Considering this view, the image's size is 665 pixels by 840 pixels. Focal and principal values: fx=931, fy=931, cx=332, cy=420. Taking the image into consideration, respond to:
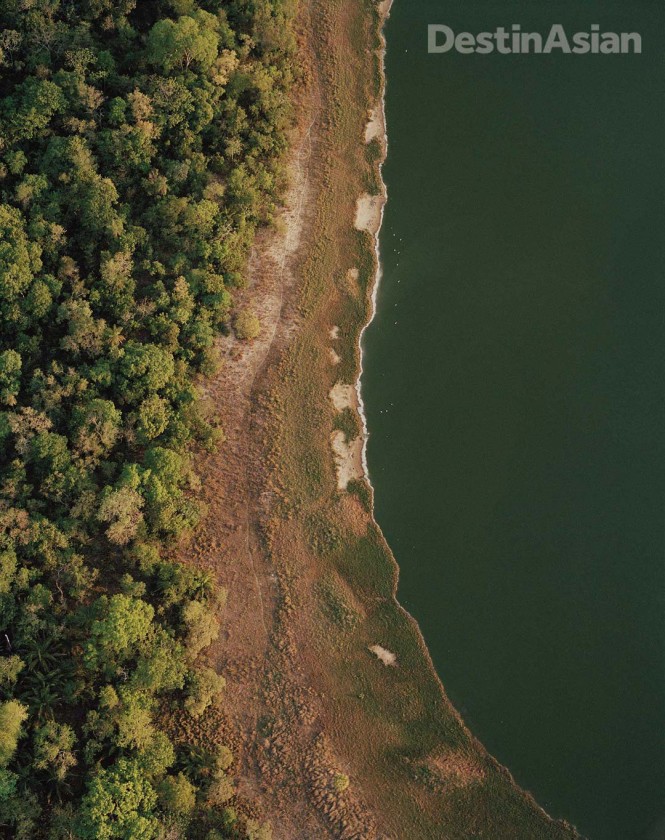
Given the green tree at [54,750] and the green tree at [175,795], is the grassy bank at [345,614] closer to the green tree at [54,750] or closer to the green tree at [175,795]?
the green tree at [175,795]

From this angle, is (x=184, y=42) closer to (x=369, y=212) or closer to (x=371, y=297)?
(x=369, y=212)

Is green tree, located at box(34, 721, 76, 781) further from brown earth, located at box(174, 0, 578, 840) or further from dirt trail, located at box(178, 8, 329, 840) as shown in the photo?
A: dirt trail, located at box(178, 8, 329, 840)

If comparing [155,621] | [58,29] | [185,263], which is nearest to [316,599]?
[155,621]

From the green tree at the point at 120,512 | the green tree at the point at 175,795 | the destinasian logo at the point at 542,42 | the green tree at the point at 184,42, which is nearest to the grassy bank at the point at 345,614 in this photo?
the green tree at the point at 175,795

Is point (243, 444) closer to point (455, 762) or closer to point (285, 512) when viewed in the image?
point (285, 512)

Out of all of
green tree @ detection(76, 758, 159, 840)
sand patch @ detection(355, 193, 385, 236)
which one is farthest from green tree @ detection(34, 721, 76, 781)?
sand patch @ detection(355, 193, 385, 236)
